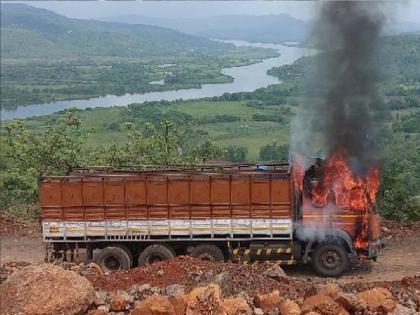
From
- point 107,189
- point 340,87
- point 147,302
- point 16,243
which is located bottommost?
point 16,243

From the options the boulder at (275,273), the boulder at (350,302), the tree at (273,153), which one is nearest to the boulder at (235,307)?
the boulder at (350,302)

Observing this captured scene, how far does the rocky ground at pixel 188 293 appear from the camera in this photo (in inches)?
453

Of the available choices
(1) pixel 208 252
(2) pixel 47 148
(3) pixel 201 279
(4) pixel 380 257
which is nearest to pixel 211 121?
(2) pixel 47 148

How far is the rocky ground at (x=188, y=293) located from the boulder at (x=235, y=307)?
0.06 ft

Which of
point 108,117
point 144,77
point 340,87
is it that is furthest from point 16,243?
point 144,77

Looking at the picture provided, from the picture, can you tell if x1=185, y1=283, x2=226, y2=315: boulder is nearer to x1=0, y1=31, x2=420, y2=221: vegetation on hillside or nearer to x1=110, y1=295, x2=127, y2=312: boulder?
x1=110, y1=295, x2=127, y2=312: boulder

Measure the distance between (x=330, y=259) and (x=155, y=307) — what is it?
779 cm

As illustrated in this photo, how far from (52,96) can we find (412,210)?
113094mm

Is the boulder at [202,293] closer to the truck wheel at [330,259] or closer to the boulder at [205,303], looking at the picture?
the boulder at [205,303]

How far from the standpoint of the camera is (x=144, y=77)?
500 feet

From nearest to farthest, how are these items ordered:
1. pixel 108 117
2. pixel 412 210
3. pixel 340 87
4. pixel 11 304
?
pixel 11 304, pixel 340 87, pixel 412 210, pixel 108 117

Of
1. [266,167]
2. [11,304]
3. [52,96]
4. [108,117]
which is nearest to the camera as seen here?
[11,304]

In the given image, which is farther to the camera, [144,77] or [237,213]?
[144,77]

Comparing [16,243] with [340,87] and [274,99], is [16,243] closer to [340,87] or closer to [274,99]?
[340,87]
